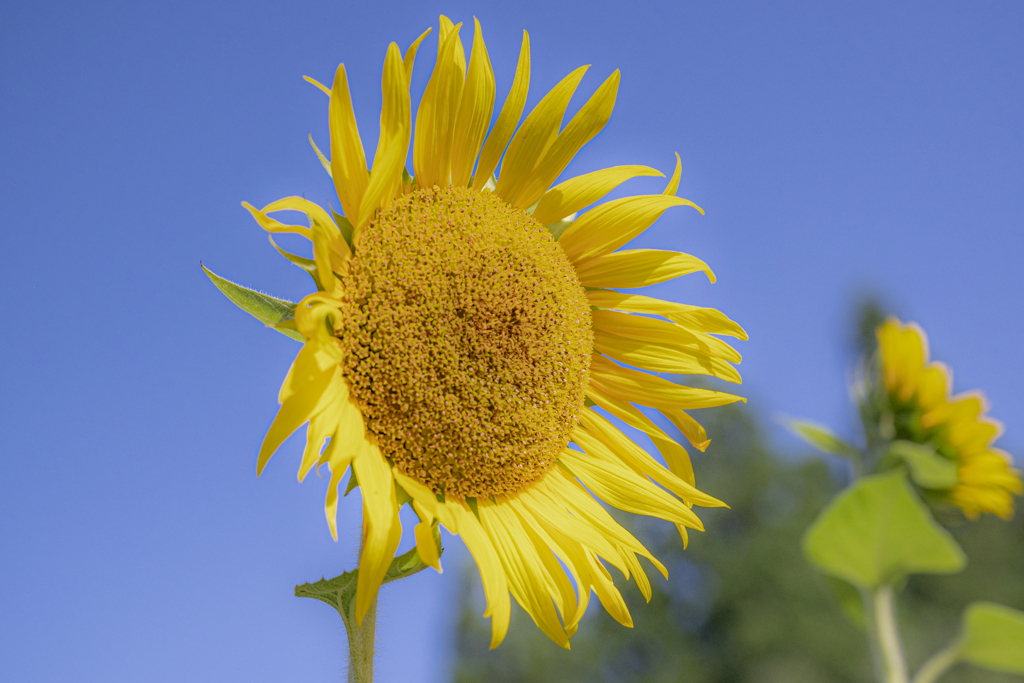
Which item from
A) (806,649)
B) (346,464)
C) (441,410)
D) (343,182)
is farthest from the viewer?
(806,649)

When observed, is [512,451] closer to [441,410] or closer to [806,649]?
[441,410]

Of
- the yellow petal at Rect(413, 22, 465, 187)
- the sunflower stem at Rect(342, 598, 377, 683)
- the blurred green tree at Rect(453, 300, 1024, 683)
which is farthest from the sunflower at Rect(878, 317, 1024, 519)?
the blurred green tree at Rect(453, 300, 1024, 683)

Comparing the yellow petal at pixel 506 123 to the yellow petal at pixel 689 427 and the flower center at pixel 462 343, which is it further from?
the yellow petal at pixel 689 427

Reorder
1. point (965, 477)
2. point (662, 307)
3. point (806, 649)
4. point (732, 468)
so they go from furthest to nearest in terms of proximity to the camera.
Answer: point (732, 468), point (806, 649), point (965, 477), point (662, 307)

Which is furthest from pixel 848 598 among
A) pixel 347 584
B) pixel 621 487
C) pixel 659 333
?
pixel 347 584

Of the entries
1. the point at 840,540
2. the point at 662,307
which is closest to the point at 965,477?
the point at 840,540

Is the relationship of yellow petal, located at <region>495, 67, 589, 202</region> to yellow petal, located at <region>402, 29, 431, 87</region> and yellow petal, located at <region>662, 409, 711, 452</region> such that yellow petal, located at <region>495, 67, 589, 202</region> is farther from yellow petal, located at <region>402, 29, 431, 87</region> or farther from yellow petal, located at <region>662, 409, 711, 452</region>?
yellow petal, located at <region>662, 409, 711, 452</region>
